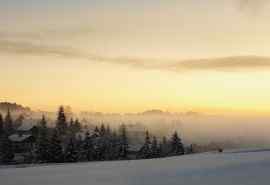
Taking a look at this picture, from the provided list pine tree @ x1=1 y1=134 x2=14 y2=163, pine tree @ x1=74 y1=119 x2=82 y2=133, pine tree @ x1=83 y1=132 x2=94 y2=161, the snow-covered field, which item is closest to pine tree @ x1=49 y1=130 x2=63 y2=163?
pine tree @ x1=83 y1=132 x2=94 y2=161

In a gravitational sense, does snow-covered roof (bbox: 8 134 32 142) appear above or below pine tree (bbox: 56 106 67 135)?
below

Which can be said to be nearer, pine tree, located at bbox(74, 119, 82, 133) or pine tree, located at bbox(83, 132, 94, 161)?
pine tree, located at bbox(83, 132, 94, 161)

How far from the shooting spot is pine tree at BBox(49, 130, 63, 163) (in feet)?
173

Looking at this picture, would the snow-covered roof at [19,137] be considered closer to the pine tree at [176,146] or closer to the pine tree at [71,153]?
the pine tree at [176,146]

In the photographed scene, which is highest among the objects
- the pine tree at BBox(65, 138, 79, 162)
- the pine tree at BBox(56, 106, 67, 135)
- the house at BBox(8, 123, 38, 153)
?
the pine tree at BBox(56, 106, 67, 135)

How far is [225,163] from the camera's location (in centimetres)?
2459

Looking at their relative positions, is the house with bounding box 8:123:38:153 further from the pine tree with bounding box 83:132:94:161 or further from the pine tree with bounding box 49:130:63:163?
the pine tree with bounding box 49:130:63:163

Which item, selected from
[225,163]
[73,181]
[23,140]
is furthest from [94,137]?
[73,181]

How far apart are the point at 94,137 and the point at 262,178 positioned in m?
49.0

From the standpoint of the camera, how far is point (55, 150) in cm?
5338

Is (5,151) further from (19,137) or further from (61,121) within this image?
(19,137)

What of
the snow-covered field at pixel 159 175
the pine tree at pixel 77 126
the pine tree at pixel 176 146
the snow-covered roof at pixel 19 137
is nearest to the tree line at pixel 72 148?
the pine tree at pixel 176 146

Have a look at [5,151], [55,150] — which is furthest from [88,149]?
[5,151]

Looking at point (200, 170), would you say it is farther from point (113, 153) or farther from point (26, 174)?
point (113, 153)
